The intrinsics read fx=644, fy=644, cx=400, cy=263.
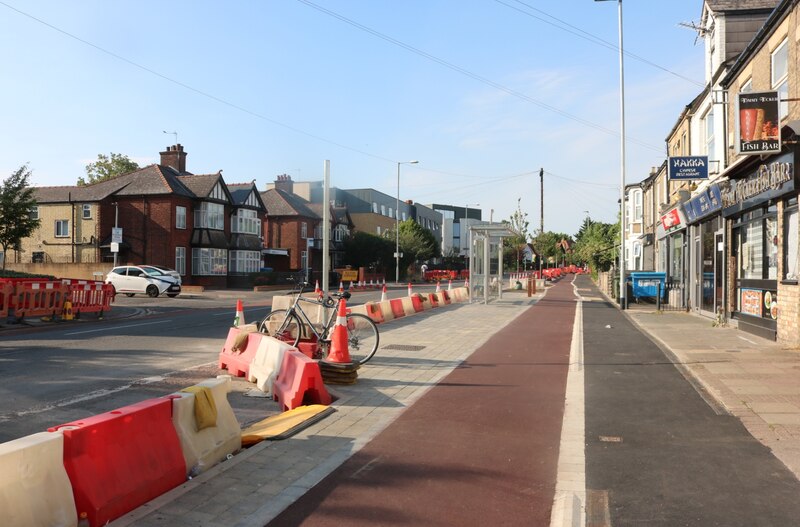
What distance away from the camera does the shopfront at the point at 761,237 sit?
39.2ft

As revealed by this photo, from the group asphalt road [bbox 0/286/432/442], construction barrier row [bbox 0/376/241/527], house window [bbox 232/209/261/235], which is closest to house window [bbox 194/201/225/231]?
house window [bbox 232/209/261/235]

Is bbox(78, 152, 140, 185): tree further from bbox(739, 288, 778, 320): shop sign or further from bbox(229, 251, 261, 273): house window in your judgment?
bbox(739, 288, 778, 320): shop sign

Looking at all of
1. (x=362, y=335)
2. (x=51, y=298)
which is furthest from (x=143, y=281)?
(x=362, y=335)

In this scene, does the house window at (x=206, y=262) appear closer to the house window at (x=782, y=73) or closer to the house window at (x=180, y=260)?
the house window at (x=180, y=260)

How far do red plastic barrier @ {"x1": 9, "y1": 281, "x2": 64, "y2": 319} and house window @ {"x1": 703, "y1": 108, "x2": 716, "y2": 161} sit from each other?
19452 mm

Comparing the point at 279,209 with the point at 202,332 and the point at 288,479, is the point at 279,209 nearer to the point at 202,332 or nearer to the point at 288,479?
the point at 202,332

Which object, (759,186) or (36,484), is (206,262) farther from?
(36,484)

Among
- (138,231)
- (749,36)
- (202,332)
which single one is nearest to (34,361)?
(202,332)

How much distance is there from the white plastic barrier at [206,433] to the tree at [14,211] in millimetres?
28138

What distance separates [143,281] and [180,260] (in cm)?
1439

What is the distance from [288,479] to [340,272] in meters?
46.9

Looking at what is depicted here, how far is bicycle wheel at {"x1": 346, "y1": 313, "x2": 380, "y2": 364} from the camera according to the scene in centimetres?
970

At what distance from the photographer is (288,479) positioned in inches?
187

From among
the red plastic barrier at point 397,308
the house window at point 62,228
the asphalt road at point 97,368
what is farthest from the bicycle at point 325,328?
the house window at point 62,228
